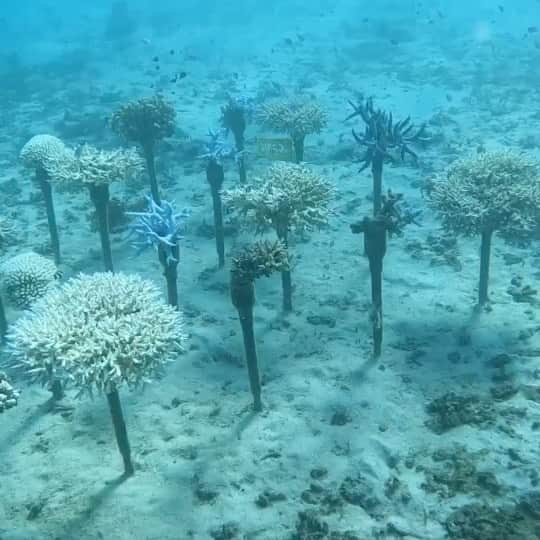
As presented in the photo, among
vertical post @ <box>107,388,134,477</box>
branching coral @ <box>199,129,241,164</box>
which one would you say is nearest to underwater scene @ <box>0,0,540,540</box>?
vertical post @ <box>107,388,134,477</box>

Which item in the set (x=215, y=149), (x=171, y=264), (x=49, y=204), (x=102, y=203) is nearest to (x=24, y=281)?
(x=102, y=203)

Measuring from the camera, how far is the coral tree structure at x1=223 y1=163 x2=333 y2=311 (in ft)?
36.3

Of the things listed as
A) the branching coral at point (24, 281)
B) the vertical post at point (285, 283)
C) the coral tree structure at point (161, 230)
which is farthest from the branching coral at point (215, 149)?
the branching coral at point (24, 281)

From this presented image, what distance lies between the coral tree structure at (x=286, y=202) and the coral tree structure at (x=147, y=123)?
413 centimetres

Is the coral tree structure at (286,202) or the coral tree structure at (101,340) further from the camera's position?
the coral tree structure at (286,202)

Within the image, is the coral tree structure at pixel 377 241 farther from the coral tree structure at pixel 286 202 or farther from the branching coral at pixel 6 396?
the branching coral at pixel 6 396

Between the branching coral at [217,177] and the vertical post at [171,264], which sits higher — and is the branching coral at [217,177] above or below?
above

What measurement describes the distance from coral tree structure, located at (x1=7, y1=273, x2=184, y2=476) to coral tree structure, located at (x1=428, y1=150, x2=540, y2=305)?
250 inches

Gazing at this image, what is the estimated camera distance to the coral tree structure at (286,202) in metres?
11.1

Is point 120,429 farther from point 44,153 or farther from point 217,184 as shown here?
point 44,153

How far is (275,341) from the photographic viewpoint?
35.2ft

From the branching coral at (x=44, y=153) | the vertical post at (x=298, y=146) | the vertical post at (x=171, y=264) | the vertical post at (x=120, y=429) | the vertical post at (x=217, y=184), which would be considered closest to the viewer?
the vertical post at (x=120, y=429)

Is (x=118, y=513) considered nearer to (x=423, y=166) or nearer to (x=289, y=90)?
(x=423, y=166)

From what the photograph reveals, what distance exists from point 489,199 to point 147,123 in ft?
30.2
